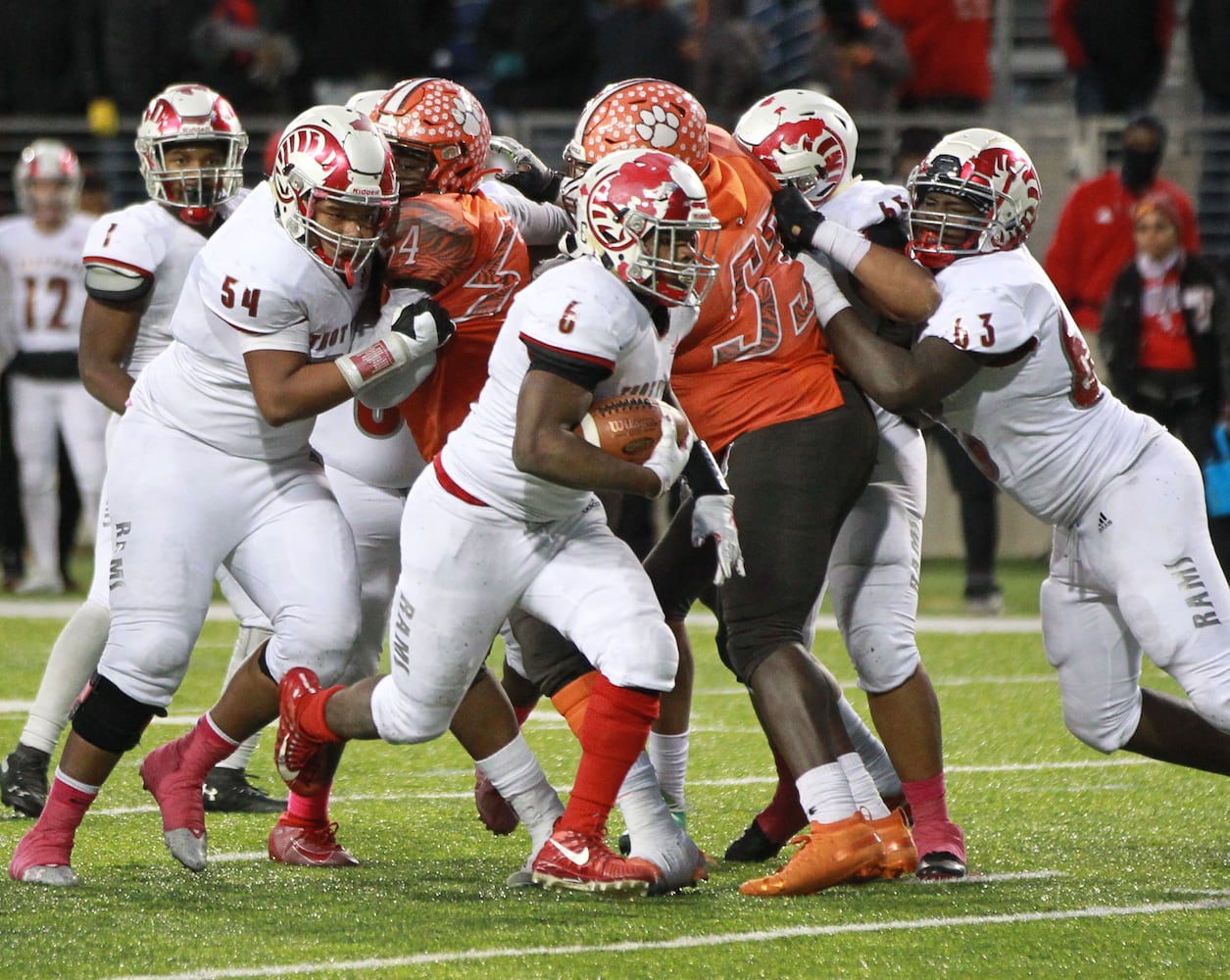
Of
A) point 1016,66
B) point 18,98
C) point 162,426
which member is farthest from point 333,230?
point 1016,66

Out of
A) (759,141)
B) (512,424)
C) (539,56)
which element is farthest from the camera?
(539,56)

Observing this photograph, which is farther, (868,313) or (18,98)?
(18,98)

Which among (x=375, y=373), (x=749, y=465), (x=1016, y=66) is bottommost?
(x=1016, y=66)

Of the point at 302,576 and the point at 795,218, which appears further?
the point at 795,218

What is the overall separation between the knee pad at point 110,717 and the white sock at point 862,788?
1493mm

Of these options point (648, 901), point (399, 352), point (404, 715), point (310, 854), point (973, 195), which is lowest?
point (310, 854)

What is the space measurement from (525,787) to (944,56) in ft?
25.7

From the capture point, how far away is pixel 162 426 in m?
4.33

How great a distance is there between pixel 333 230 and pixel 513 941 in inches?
58.6

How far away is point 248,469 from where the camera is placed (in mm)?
4281

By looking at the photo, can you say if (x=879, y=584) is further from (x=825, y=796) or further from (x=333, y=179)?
(x=333, y=179)

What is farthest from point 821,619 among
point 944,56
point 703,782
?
point 944,56

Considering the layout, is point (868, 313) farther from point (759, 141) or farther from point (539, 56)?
point (539, 56)

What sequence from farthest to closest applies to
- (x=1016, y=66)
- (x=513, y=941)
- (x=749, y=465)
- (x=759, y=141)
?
(x=1016, y=66)
(x=759, y=141)
(x=749, y=465)
(x=513, y=941)
